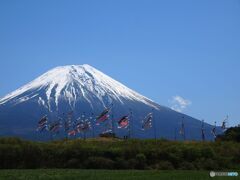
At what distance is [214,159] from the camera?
5312cm

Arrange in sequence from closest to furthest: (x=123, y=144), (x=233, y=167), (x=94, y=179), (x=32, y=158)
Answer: (x=94, y=179), (x=233, y=167), (x=32, y=158), (x=123, y=144)

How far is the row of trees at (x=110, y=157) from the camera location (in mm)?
52406

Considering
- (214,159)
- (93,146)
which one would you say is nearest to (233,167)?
(214,159)

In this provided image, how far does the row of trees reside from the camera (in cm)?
5241

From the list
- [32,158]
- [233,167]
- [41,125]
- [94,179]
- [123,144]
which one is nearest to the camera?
[94,179]

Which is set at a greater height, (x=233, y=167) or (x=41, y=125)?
(x=41, y=125)

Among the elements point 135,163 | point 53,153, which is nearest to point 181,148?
point 135,163

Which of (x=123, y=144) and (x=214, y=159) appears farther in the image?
(x=123, y=144)

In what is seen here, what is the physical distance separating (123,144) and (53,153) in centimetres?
911

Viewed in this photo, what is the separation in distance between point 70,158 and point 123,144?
8.14m

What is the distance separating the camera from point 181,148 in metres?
55.3

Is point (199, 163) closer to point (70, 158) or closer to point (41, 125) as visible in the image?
point (70, 158)

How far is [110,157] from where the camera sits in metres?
54.2

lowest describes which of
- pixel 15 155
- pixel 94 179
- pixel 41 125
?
pixel 94 179
